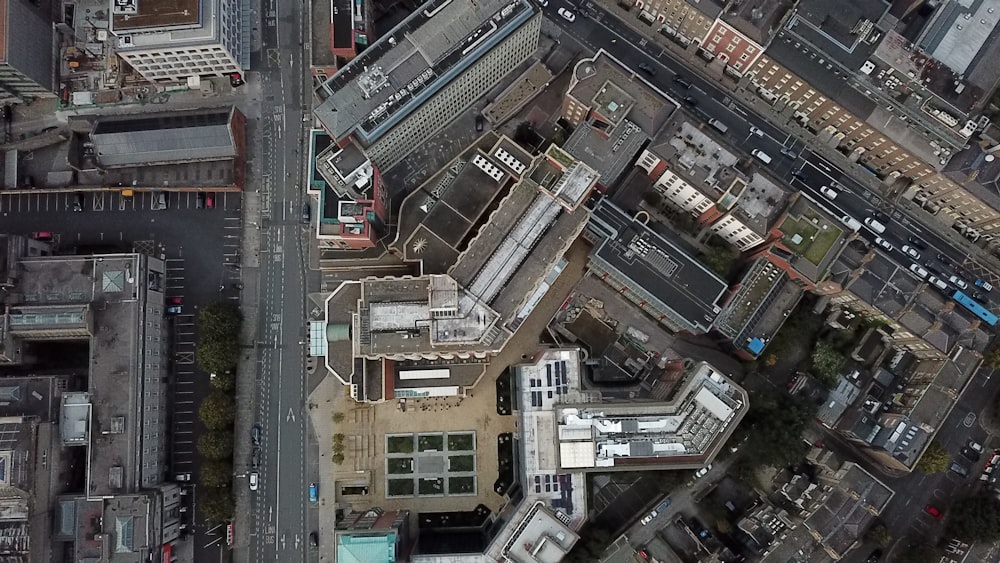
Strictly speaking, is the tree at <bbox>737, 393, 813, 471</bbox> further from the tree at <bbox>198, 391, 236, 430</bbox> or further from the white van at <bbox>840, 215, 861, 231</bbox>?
→ the tree at <bbox>198, 391, 236, 430</bbox>

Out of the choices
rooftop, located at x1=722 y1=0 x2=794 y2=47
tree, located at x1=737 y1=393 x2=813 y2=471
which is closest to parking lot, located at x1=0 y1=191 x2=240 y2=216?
rooftop, located at x1=722 y1=0 x2=794 y2=47

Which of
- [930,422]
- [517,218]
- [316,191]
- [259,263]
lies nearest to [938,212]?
[930,422]

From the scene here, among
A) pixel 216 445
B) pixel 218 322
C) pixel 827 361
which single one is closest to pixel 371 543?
pixel 216 445

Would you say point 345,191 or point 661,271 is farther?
point 661,271

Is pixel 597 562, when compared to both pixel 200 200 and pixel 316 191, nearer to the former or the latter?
pixel 316 191

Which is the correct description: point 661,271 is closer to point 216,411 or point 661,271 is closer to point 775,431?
point 775,431

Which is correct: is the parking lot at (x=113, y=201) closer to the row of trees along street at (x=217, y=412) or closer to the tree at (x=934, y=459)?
the row of trees along street at (x=217, y=412)

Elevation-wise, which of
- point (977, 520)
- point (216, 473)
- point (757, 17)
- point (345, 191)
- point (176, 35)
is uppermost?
point (757, 17)
